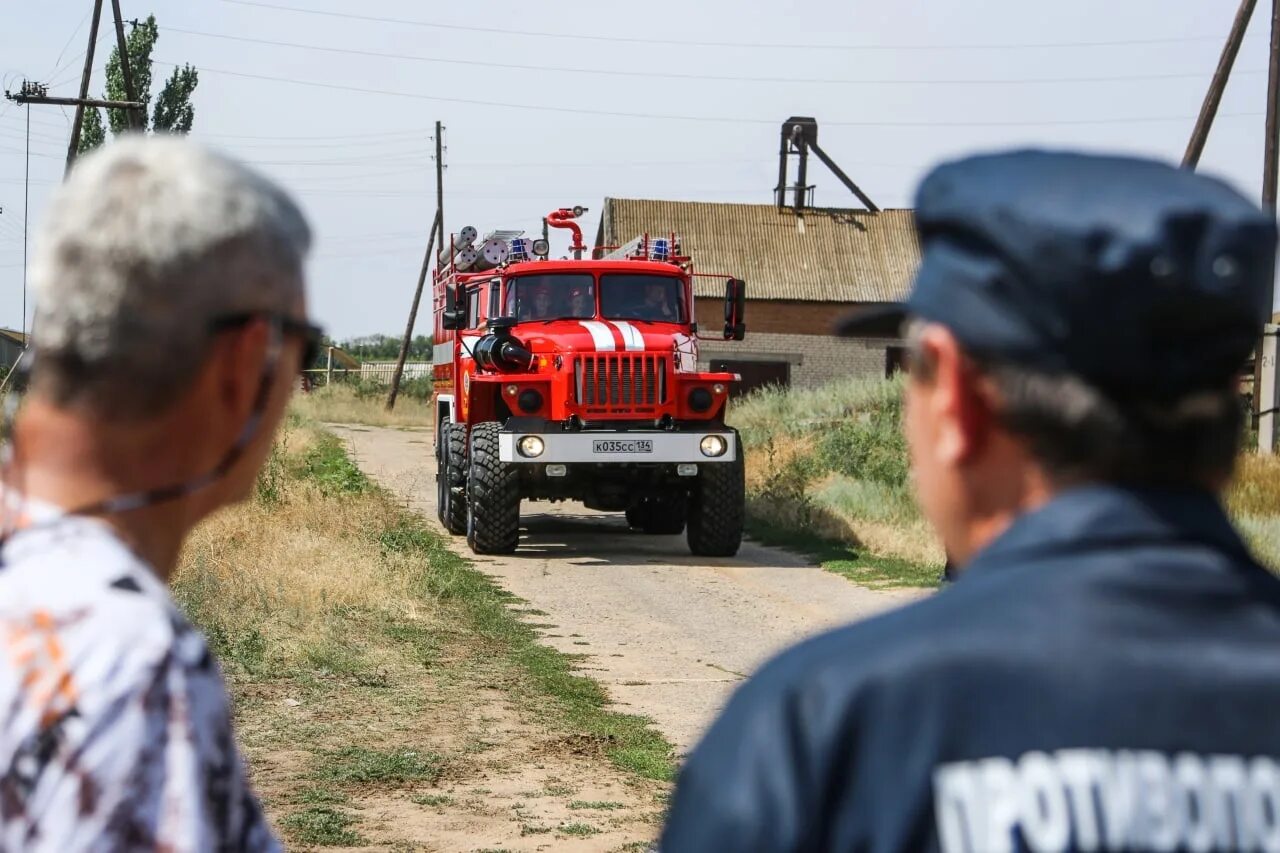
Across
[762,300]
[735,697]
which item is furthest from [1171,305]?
[762,300]

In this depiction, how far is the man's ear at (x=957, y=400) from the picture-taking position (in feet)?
4.66

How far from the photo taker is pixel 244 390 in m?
1.74

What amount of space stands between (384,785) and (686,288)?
31.0ft

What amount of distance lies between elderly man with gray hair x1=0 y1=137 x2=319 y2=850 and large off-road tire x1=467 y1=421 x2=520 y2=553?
12.4 m

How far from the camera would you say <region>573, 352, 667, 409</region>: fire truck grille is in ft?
46.8

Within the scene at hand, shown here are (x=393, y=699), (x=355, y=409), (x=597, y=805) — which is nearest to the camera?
(x=597, y=805)

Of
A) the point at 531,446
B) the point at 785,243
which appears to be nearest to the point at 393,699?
the point at 531,446

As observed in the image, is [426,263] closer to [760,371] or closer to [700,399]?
[760,371]

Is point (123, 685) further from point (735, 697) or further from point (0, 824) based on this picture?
point (735, 697)

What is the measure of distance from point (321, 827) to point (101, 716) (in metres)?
4.48

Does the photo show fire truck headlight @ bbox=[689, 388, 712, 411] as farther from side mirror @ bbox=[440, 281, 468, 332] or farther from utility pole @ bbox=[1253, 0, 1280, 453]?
utility pole @ bbox=[1253, 0, 1280, 453]

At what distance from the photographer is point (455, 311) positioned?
631 inches

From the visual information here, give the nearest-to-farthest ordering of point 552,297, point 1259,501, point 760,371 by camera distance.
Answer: point 552,297
point 1259,501
point 760,371

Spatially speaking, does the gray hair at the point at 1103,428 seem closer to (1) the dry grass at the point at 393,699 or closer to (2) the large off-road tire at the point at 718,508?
(1) the dry grass at the point at 393,699
